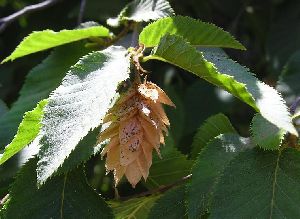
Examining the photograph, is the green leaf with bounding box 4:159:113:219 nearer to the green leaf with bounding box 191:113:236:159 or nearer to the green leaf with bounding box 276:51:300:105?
the green leaf with bounding box 191:113:236:159

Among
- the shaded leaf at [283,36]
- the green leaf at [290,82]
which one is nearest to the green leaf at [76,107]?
the green leaf at [290,82]

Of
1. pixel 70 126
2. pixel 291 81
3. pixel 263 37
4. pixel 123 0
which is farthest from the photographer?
pixel 263 37

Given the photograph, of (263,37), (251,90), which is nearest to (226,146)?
(251,90)

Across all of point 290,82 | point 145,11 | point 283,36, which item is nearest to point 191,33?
point 145,11

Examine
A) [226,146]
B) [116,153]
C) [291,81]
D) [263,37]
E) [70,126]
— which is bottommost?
[263,37]

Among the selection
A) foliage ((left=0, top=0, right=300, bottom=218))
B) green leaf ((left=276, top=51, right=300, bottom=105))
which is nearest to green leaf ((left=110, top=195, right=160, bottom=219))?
foliage ((left=0, top=0, right=300, bottom=218))

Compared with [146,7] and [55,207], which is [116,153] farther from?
[146,7]

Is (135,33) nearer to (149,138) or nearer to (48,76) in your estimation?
(48,76)
